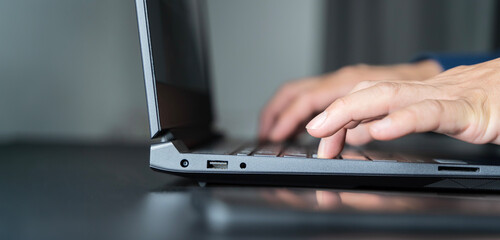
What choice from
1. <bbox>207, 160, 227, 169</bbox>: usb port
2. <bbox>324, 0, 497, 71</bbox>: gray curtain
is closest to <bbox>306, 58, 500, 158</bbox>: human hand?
<bbox>207, 160, 227, 169</bbox>: usb port

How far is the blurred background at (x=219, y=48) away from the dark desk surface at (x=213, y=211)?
3.62 ft

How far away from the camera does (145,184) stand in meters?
0.53

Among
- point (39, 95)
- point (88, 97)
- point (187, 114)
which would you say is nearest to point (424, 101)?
point (187, 114)

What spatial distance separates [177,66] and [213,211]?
39 cm

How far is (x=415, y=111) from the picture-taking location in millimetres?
456

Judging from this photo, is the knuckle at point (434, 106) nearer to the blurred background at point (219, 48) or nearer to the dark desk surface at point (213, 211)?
the dark desk surface at point (213, 211)

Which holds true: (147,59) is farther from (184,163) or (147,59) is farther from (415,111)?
(415,111)

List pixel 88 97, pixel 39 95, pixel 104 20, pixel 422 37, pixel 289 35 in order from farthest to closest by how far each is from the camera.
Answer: pixel 289 35 → pixel 422 37 → pixel 104 20 → pixel 88 97 → pixel 39 95

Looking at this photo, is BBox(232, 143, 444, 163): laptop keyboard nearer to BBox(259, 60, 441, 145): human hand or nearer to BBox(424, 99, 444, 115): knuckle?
BBox(424, 99, 444, 115): knuckle

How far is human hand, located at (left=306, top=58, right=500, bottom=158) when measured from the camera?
45cm

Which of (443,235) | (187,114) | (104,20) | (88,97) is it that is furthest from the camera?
(104,20)

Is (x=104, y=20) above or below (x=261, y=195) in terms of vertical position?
Answer: above

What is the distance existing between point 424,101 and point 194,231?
1.00 feet

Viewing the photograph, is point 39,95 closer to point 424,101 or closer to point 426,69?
point 426,69
